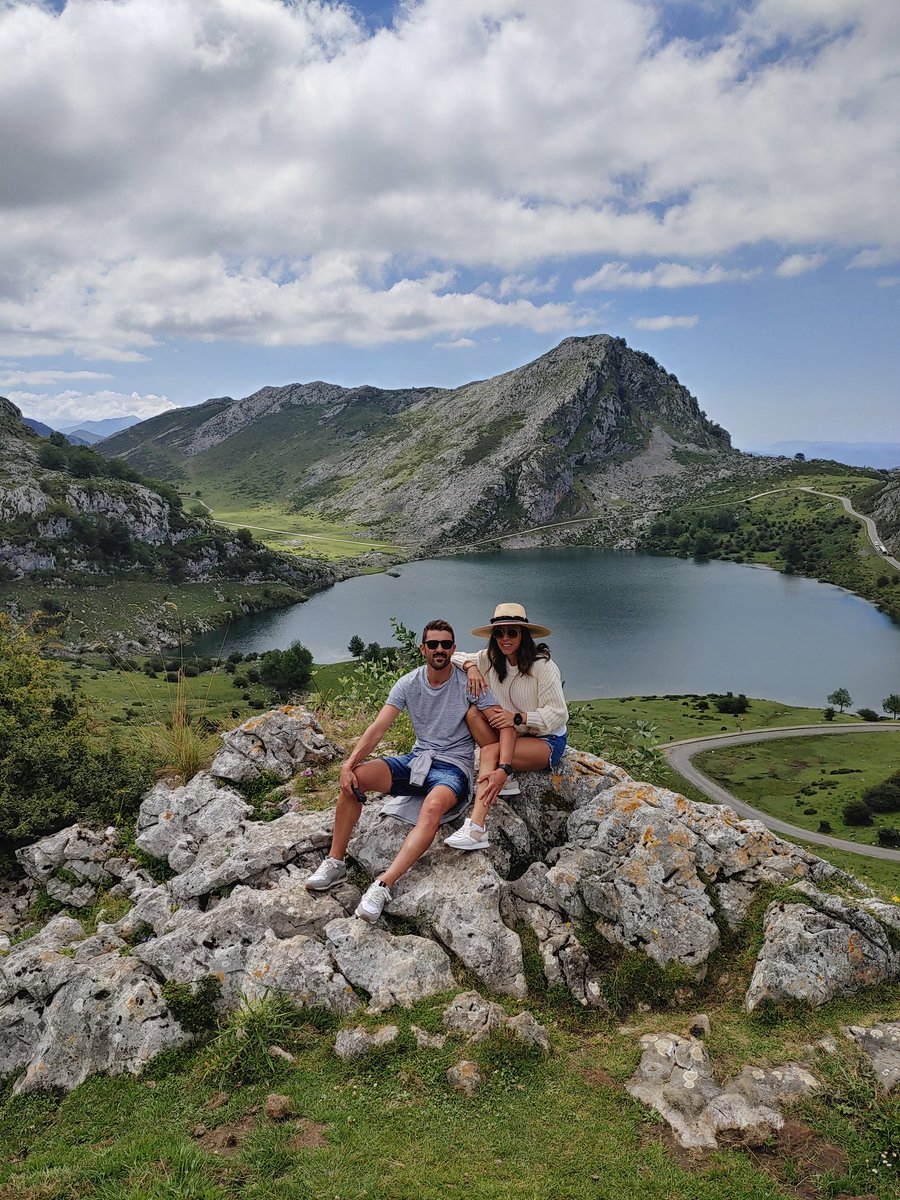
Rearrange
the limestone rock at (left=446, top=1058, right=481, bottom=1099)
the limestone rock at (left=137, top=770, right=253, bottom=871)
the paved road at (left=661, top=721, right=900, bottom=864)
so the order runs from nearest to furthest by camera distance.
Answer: the limestone rock at (left=446, top=1058, right=481, bottom=1099) → the limestone rock at (left=137, top=770, right=253, bottom=871) → the paved road at (left=661, top=721, right=900, bottom=864)

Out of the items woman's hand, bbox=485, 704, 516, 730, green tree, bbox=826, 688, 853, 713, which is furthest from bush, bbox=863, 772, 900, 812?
woman's hand, bbox=485, 704, 516, 730

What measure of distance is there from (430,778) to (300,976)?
2640 millimetres

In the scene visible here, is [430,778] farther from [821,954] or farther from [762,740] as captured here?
[762,740]

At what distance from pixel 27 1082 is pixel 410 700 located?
544 centimetres

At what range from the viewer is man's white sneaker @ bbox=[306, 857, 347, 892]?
7840mm

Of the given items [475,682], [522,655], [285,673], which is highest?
[522,655]

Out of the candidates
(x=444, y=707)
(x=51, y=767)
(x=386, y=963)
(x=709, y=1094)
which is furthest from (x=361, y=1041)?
(x=51, y=767)

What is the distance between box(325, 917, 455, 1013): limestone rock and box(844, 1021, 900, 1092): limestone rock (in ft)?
12.9

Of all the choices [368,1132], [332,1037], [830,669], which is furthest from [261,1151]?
[830,669]

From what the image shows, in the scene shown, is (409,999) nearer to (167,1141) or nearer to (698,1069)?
(167,1141)

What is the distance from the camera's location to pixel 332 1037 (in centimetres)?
616

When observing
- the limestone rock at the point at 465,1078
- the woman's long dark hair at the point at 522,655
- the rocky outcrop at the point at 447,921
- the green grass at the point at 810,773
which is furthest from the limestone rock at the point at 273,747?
the green grass at the point at 810,773

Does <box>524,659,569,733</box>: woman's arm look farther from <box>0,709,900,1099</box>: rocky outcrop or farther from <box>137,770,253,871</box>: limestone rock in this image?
<box>137,770,253,871</box>: limestone rock

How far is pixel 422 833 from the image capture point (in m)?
7.63
